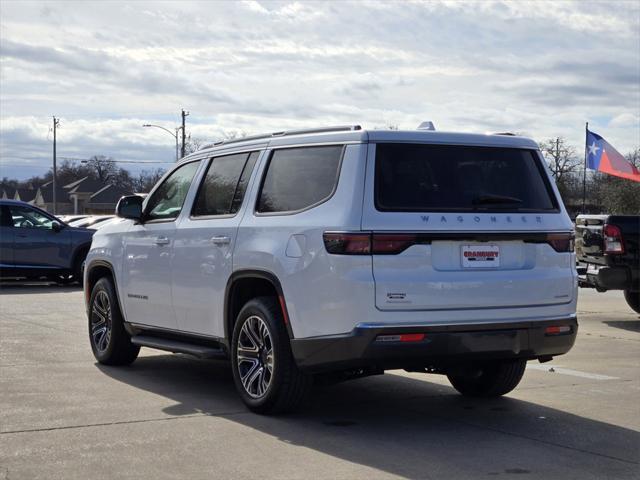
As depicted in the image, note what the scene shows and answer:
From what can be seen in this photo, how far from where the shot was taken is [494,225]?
6.66m

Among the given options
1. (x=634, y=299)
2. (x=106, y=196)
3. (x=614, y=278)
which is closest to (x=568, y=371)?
(x=614, y=278)

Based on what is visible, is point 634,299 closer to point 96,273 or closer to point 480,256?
point 96,273

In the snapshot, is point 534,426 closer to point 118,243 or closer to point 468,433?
point 468,433

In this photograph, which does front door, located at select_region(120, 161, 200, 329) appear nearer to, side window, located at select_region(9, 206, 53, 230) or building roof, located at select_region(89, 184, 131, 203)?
side window, located at select_region(9, 206, 53, 230)

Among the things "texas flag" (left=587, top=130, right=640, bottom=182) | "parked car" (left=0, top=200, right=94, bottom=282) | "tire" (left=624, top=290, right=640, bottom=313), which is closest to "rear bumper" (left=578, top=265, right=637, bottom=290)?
"tire" (left=624, top=290, right=640, bottom=313)

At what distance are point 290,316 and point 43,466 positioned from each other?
185 cm

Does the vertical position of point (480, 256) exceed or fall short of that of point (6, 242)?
it exceeds it

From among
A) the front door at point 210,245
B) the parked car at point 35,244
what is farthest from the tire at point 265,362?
the parked car at point 35,244

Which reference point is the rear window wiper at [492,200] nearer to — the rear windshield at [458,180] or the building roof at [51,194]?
the rear windshield at [458,180]

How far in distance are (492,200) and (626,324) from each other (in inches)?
301

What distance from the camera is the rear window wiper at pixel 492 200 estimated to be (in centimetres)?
673

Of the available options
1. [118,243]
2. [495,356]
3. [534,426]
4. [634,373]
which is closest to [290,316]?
[495,356]

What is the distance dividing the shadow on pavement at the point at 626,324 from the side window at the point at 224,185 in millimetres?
7037

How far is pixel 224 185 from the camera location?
7906 mm
